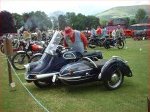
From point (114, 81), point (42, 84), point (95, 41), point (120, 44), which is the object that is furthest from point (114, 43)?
point (114, 81)

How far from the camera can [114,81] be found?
7.83 meters

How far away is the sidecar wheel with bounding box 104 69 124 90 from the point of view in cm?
767

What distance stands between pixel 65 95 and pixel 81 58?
1111mm

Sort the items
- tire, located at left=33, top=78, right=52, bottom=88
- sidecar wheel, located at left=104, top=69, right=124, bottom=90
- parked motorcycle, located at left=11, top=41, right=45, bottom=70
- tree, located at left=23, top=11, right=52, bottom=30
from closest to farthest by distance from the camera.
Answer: sidecar wheel, located at left=104, top=69, right=124, bottom=90, tire, located at left=33, top=78, right=52, bottom=88, parked motorcycle, located at left=11, top=41, right=45, bottom=70, tree, located at left=23, top=11, right=52, bottom=30

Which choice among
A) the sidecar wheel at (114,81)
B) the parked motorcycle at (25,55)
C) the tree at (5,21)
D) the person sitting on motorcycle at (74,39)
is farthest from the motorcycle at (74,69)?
the tree at (5,21)

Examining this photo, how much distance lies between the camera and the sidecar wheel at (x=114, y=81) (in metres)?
7.67

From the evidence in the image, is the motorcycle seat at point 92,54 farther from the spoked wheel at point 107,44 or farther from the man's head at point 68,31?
the spoked wheel at point 107,44

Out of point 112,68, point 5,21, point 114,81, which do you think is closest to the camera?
point 112,68

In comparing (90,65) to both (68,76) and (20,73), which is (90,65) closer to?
(68,76)

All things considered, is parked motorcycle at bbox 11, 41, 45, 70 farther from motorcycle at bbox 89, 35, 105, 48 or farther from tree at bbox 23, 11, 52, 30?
tree at bbox 23, 11, 52, 30

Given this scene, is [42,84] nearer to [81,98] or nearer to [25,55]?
[81,98]

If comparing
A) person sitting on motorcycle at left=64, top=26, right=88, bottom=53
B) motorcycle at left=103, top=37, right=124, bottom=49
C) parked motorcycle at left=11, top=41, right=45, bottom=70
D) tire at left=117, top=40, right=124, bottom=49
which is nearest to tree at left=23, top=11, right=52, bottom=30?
motorcycle at left=103, top=37, right=124, bottom=49

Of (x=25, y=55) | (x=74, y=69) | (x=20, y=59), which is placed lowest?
(x=20, y=59)

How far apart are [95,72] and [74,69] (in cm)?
59
